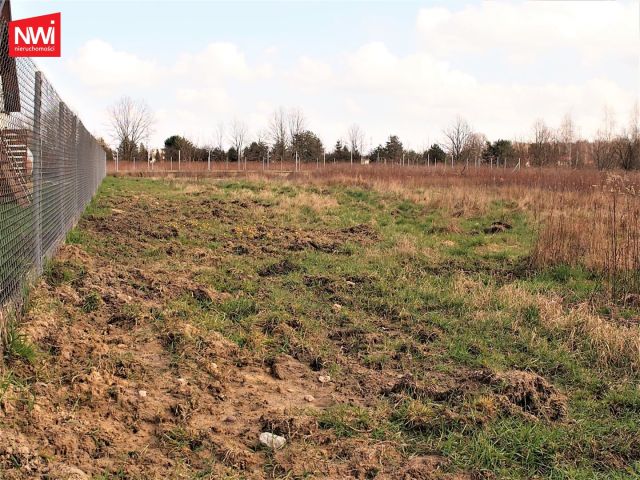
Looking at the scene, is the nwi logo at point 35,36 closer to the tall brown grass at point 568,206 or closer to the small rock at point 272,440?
the small rock at point 272,440

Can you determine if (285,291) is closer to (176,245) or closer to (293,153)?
(176,245)

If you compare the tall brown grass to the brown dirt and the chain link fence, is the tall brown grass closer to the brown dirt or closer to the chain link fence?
the brown dirt

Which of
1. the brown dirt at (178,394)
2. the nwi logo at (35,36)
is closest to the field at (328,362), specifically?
the brown dirt at (178,394)

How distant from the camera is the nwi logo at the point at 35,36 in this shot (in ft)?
15.1

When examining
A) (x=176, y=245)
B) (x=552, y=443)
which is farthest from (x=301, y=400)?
(x=176, y=245)

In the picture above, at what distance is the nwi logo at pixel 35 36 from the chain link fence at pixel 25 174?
0.35 feet

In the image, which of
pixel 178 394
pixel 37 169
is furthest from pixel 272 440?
pixel 37 169

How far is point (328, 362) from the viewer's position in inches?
180

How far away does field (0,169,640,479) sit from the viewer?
310 centimetres

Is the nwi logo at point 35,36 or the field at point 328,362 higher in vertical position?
the nwi logo at point 35,36

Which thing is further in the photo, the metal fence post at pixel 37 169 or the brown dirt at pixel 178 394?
the metal fence post at pixel 37 169

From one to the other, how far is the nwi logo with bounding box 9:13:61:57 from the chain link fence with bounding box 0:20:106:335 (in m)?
0.11

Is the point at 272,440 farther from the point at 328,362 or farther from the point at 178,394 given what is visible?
the point at 328,362

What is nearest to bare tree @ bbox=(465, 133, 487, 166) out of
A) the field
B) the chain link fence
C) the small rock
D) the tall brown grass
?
the tall brown grass
